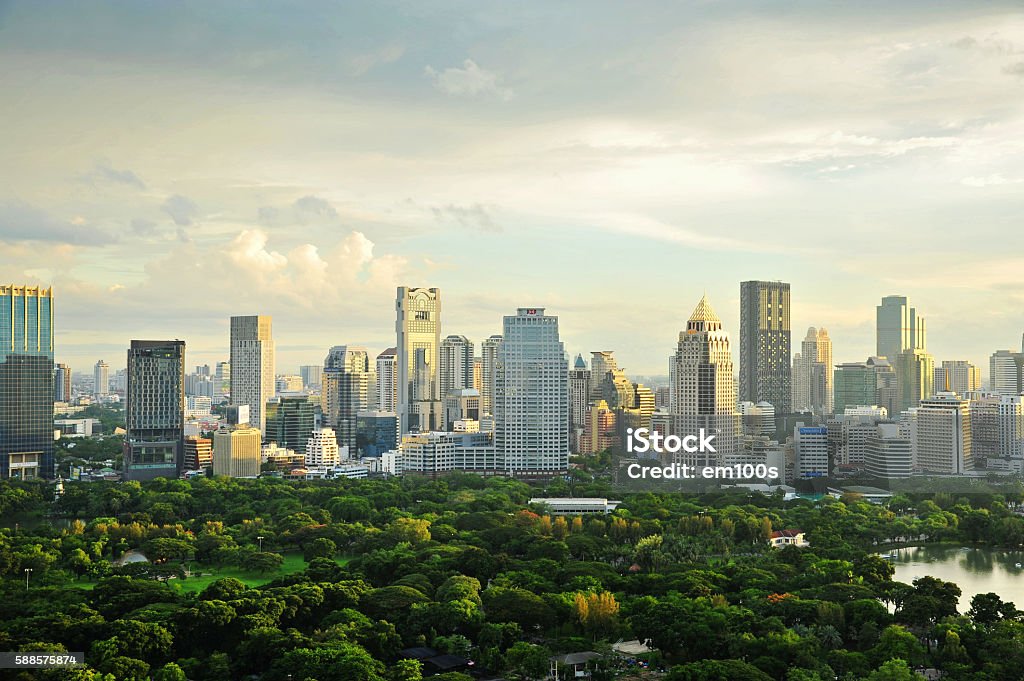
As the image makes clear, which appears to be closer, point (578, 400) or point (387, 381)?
point (578, 400)

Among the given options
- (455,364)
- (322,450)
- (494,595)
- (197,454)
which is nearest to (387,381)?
(455,364)

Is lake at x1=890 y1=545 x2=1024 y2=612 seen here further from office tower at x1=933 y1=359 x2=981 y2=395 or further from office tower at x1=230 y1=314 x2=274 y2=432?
office tower at x1=230 y1=314 x2=274 y2=432

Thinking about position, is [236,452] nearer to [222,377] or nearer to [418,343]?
[418,343]

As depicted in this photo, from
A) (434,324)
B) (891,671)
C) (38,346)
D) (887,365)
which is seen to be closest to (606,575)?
(891,671)

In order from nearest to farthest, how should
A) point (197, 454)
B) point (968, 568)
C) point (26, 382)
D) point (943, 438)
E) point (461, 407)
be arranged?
point (968, 568) → point (26, 382) → point (943, 438) → point (197, 454) → point (461, 407)

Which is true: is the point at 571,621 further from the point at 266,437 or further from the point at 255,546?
the point at 266,437

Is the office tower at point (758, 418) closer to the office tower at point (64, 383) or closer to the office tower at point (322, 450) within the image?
the office tower at point (322, 450)

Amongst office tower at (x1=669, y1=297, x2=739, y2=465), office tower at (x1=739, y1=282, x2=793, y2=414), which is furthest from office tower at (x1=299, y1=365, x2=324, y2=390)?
office tower at (x1=669, y1=297, x2=739, y2=465)
